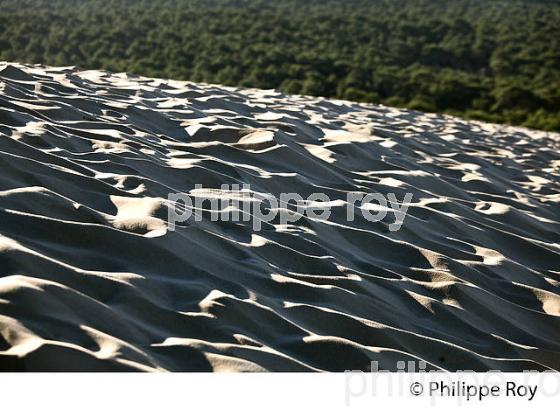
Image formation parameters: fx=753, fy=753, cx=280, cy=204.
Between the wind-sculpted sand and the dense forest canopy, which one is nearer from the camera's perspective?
the wind-sculpted sand

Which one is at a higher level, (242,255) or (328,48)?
(242,255)

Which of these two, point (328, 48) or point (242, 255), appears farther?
point (328, 48)

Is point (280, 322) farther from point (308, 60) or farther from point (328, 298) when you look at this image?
point (308, 60)

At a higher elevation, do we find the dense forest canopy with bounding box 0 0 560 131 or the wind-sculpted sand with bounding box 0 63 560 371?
the wind-sculpted sand with bounding box 0 63 560 371

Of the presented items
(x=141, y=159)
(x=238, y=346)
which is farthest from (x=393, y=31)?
(x=238, y=346)
